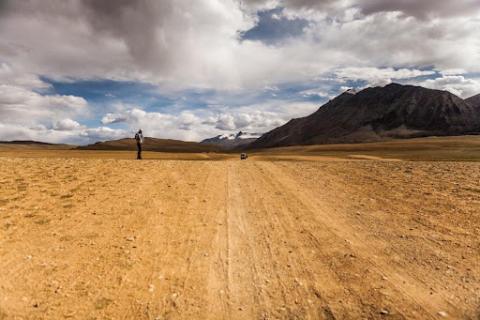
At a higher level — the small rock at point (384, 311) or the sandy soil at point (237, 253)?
the sandy soil at point (237, 253)

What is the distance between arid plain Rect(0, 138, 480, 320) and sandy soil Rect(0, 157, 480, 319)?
33mm

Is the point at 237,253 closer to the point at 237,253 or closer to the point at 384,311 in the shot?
the point at 237,253

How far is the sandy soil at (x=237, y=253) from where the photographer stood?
6238 mm

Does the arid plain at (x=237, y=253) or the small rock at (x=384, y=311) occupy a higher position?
the arid plain at (x=237, y=253)

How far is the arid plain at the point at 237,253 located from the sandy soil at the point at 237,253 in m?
0.03

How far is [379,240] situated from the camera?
9.68 meters

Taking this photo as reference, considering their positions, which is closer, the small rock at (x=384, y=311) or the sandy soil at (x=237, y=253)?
the small rock at (x=384, y=311)

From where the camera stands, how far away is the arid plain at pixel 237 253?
20.5 ft

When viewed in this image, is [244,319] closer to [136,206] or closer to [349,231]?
[349,231]

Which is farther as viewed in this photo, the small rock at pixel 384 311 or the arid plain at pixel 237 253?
the arid plain at pixel 237 253

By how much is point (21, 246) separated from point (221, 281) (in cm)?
543

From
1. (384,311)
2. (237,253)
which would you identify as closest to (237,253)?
(237,253)

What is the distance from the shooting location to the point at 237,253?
8703mm

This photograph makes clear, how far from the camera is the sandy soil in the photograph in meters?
6.24
